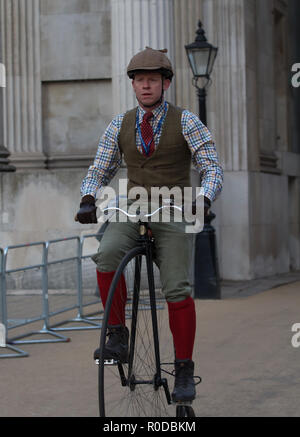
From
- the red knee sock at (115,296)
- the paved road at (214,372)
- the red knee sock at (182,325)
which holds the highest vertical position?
the red knee sock at (115,296)

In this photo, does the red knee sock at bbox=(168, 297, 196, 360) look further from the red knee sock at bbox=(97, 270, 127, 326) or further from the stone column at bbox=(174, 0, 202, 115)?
the stone column at bbox=(174, 0, 202, 115)

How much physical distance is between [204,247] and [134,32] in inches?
156

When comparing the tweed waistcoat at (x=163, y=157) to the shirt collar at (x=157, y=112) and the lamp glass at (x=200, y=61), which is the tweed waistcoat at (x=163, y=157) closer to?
the shirt collar at (x=157, y=112)

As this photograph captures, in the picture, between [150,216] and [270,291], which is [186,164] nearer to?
[150,216]

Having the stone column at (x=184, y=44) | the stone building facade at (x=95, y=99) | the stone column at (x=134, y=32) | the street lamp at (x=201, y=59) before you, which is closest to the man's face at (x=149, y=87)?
the street lamp at (x=201, y=59)

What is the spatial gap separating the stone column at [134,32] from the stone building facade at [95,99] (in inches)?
0.6

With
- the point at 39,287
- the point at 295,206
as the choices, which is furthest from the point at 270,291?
the point at 295,206

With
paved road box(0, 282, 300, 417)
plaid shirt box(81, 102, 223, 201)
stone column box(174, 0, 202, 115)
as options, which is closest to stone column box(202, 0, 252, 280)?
stone column box(174, 0, 202, 115)

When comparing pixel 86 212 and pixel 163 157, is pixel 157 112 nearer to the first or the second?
pixel 163 157

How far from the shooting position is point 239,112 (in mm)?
18422

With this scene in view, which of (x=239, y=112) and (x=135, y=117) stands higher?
(x=239, y=112)

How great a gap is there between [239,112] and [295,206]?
4511mm

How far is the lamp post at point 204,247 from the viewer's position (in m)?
14.2

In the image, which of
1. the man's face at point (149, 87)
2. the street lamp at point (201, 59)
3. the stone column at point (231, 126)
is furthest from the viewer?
the stone column at point (231, 126)
